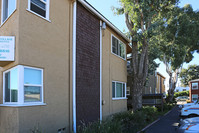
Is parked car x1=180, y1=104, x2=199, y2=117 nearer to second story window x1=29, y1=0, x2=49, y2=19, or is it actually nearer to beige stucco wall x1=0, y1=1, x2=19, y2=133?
second story window x1=29, y1=0, x2=49, y2=19

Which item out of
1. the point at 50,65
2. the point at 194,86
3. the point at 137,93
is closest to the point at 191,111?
Result: the point at 137,93

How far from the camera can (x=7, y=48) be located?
586 centimetres

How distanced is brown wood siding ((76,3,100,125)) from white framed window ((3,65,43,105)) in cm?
215

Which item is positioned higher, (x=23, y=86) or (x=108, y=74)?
(x=108, y=74)

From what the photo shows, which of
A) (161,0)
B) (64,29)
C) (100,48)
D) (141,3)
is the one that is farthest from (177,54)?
(64,29)

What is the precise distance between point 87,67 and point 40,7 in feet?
11.8

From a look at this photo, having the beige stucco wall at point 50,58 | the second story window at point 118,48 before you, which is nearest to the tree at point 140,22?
the second story window at point 118,48

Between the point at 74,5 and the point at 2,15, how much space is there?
122 inches

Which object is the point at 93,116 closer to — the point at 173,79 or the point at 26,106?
the point at 26,106

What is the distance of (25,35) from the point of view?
6055 millimetres

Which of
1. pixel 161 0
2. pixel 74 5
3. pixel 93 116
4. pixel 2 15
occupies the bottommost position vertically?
pixel 93 116

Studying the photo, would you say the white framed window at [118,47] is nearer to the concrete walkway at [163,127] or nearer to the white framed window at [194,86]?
the concrete walkway at [163,127]

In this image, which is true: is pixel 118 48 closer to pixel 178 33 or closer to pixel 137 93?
pixel 137 93

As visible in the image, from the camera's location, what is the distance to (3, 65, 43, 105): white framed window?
5785mm
